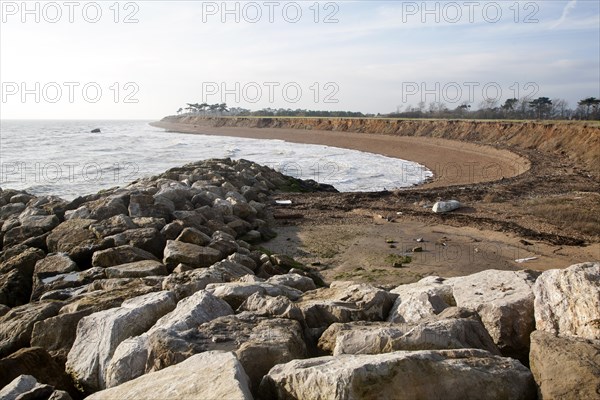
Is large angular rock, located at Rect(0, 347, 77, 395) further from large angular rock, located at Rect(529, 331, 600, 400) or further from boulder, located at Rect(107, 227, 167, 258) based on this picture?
boulder, located at Rect(107, 227, 167, 258)

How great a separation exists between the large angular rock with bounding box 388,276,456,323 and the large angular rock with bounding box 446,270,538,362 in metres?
0.12

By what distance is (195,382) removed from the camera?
9.77 feet

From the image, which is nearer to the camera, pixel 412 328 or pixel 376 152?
pixel 412 328

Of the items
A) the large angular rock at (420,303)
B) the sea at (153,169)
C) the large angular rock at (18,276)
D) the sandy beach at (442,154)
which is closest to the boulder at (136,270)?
the large angular rock at (18,276)

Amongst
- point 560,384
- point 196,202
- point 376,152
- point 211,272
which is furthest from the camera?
point 376,152

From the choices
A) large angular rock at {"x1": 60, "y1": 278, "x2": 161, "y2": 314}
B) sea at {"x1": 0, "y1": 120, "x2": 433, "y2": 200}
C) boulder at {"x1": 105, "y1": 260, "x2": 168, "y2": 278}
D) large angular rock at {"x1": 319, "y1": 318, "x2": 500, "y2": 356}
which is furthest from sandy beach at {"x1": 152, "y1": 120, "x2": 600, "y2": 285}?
sea at {"x1": 0, "y1": 120, "x2": 433, "y2": 200}

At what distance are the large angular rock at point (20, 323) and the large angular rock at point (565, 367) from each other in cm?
455

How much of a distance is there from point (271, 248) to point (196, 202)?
2.54 metres

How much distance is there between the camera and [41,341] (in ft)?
15.3

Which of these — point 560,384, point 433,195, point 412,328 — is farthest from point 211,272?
point 433,195

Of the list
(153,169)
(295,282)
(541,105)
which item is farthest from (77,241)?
(541,105)

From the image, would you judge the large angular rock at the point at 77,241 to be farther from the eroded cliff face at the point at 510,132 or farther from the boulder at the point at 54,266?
the eroded cliff face at the point at 510,132

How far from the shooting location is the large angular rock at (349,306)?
4469mm

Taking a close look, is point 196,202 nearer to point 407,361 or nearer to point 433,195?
point 433,195
